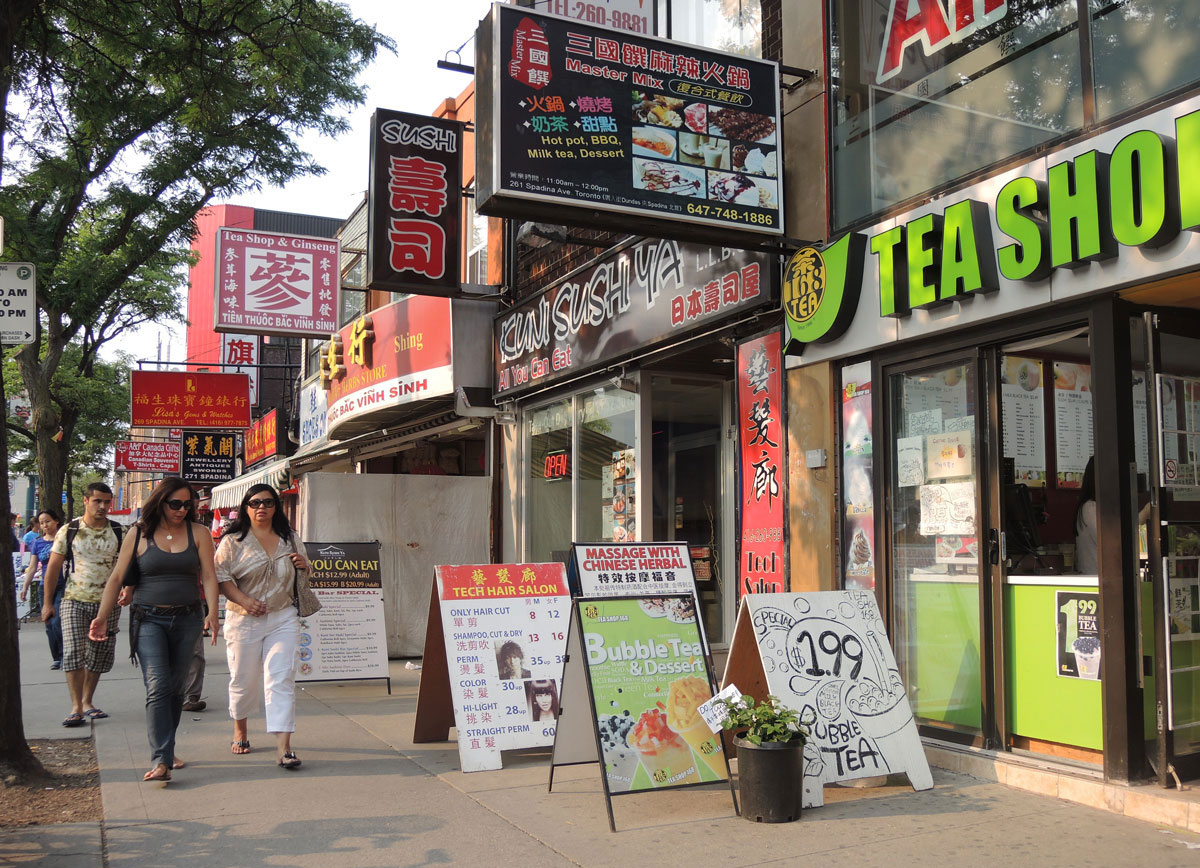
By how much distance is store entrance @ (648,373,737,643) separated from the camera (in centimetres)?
1145

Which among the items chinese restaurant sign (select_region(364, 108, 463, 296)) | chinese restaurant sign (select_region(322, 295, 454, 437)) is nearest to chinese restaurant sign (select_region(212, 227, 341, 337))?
chinese restaurant sign (select_region(322, 295, 454, 437))

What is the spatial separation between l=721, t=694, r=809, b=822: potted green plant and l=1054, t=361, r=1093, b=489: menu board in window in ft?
10.6

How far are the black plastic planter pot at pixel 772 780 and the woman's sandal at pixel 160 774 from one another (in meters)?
3.54

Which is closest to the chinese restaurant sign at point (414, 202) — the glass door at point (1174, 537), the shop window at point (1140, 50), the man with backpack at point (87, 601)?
the man with backpack at point (87, 601)

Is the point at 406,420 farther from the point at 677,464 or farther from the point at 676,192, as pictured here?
the point at 676,192

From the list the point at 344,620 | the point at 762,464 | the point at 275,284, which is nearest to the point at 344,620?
the point at 344,620

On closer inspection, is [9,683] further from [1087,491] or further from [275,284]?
[275,284]

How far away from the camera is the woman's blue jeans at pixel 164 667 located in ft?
20.9

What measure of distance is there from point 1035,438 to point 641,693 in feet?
11.1

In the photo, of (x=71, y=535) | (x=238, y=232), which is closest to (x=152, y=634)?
(x=71, y=535)

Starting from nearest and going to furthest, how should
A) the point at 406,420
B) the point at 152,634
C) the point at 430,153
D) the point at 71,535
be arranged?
the point at 152,634
the point at 71,535
the point at 430,153
the point at 406,420

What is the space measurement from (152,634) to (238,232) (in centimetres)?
1104

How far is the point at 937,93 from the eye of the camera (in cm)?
715

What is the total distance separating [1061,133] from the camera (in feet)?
19.6
